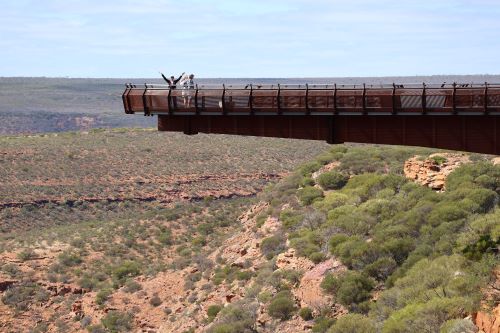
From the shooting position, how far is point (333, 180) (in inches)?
2525

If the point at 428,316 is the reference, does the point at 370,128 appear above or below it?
above

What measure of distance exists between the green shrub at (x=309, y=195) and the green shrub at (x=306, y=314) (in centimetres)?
1709

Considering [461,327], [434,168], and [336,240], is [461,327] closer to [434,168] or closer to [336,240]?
[336,240]

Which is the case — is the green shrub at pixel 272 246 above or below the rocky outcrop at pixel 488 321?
below

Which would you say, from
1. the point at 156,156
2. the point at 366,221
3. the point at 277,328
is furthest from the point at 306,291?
the point at 156,156

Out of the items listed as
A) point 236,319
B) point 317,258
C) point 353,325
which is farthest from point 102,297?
point 353,325

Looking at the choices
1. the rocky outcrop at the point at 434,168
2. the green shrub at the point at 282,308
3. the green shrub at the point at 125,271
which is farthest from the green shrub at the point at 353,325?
the green shrub at the point at 125,271

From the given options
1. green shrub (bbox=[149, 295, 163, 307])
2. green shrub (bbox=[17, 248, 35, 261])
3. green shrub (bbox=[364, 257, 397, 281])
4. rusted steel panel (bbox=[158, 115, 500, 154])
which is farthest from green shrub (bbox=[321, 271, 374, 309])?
green shrub (bbox=[17, 248, 35, 261])

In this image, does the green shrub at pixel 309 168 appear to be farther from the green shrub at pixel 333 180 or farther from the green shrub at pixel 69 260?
the green shrub at pixel 69 260

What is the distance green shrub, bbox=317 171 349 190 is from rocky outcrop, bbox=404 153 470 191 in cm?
521

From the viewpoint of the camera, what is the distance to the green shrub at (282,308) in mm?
47375

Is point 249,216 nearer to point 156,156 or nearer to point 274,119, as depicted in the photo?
point 274,119

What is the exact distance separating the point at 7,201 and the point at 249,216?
4017cm

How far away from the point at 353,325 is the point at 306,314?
15.1 ft
